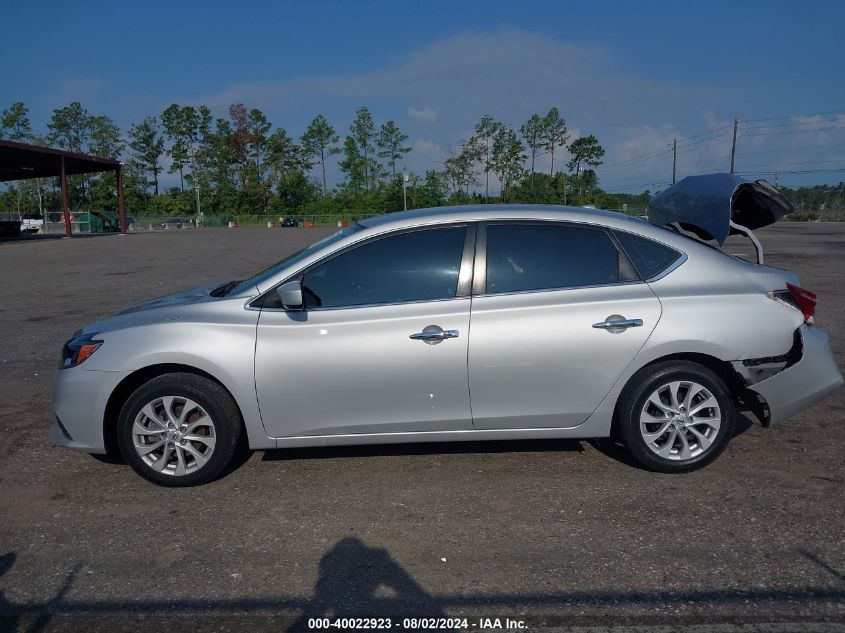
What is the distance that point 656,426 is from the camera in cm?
Result: 431

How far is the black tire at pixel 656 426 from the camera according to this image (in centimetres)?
428

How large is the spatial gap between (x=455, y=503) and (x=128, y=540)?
5.97ft

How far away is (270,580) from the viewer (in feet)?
10.6

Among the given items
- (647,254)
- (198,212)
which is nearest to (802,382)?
(647,254)

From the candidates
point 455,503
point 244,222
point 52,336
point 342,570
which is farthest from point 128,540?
point 244,222

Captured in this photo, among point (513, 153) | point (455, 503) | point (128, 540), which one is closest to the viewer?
point (128, 540)

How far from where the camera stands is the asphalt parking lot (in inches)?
118

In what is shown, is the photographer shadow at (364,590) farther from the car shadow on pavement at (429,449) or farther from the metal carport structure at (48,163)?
the metal carport structure at (48,163)

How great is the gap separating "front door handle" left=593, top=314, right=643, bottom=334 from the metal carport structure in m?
→ 36.6

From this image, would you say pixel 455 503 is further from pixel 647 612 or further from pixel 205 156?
pixel 205 156

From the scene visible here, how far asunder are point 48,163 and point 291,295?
4510cm

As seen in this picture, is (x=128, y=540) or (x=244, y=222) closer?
(x=128, y=540)

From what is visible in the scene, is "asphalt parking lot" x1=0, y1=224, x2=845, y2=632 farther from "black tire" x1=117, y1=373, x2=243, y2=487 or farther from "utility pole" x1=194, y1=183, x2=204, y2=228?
"utility pole" x1=194, y1=183, x2=204, y2=228

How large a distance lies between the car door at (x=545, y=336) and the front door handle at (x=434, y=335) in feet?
0.43
